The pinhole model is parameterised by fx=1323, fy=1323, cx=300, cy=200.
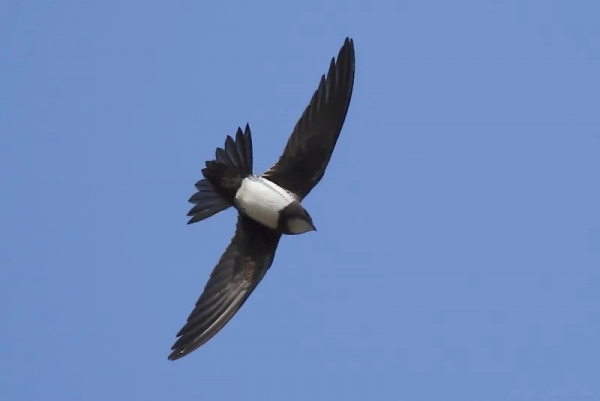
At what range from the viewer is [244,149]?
10914 mm

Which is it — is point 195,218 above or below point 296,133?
below

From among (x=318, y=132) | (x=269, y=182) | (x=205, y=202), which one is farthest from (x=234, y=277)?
(x=318, y=132)

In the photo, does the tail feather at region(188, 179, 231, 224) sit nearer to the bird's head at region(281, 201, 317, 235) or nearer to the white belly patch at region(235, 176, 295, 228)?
the white belly patch at region(235, 176, 295, 228)

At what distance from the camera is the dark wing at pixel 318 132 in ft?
35.8

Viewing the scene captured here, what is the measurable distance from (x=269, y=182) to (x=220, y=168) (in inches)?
17.5

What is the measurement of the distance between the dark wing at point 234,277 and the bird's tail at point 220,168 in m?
0.38

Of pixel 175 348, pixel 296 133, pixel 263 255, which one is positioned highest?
pixel 296 133

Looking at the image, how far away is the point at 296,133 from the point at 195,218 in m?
1.10

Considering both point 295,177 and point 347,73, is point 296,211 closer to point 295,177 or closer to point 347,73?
point 295,177

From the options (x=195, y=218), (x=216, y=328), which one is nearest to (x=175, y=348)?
(x=216, y=328)

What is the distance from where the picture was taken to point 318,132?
1101 centimetres

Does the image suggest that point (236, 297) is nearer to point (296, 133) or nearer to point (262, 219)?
point (262, 219)

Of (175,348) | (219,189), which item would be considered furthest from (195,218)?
(175,348)

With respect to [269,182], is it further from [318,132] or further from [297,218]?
[318,132]
